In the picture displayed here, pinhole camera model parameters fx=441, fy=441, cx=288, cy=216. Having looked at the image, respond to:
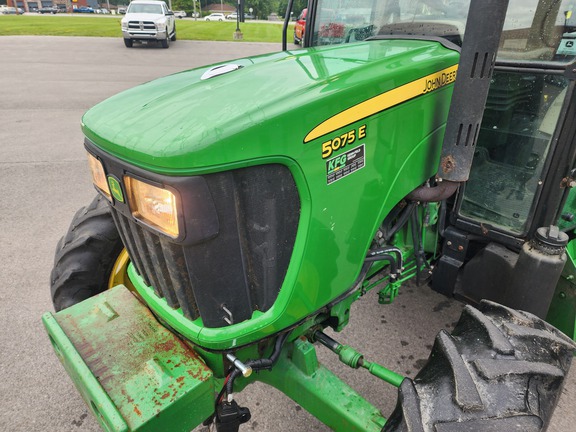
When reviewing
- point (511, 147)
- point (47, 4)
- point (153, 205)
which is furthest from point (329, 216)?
point (47, 4)

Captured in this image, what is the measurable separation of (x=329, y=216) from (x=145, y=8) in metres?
19.1

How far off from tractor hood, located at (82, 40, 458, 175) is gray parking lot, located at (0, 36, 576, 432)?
1473mm

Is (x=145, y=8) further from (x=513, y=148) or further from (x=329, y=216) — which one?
(x=329, y=216)

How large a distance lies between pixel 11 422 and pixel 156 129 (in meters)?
1.76

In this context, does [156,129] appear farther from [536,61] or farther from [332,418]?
[536,61]

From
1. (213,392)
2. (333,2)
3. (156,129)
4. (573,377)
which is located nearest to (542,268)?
(573,377)

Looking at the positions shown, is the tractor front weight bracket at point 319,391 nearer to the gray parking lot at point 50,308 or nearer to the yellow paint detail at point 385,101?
the gray parking lot at point 50,308

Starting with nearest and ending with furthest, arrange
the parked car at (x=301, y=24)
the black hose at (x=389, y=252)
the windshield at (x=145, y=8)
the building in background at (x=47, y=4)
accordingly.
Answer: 1. the black hose at (x=389, y=252)
2. the parked car at (x=301, y=24)
3. the windshield at (x=145, y=8)
4. the building in background at (x=47, y=4)

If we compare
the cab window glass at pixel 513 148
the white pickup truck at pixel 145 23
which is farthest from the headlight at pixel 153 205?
the white pickup truck at pixel 145 23

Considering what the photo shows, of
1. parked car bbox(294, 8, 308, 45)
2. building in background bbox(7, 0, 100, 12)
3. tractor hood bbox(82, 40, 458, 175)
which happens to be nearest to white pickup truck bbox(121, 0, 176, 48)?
parked car bbox(294, 8, 308, 45)

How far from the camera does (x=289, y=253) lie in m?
1.34

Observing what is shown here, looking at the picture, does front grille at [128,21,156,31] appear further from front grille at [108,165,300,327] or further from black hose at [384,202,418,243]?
front grille at [108,165,300,327]

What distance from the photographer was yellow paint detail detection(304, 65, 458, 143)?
1.28m

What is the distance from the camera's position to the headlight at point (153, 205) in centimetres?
116
